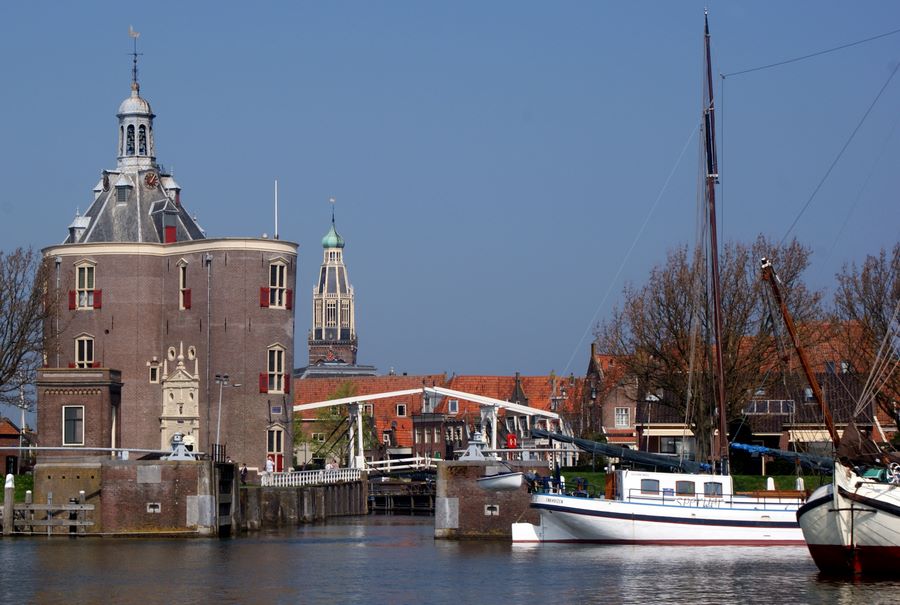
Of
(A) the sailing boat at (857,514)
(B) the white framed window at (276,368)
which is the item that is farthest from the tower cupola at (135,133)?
(A) the sailing boat at (857,514)

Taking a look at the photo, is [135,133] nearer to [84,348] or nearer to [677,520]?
[84,348]

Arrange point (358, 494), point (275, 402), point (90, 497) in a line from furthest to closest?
1. point (358, 494)
2. point (275, 402)
3. point (90, 497)

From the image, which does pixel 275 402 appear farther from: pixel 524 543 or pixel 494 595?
pixel 494 595

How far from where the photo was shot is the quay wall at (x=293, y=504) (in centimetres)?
7144

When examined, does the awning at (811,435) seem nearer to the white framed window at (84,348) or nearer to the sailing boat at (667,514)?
the sailing boat at (667,514)

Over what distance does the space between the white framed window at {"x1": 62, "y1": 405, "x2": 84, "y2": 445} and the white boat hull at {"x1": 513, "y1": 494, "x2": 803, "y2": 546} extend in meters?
24.8

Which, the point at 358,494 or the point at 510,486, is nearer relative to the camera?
the point at 510,486

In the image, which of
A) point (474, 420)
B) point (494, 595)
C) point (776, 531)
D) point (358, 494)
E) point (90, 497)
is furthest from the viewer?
point (474, 420)

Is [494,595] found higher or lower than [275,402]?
lower

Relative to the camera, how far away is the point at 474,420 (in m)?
137

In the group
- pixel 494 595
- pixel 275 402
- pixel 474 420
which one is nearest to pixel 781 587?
pixel 494 595

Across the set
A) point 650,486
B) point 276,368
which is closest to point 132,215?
point 276,368

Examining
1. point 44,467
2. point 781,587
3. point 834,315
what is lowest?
point 781,587

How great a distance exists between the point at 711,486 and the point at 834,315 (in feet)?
61.2
